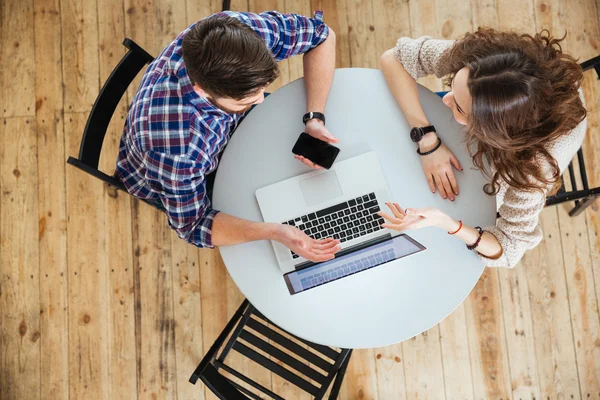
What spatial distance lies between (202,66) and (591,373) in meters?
2.10

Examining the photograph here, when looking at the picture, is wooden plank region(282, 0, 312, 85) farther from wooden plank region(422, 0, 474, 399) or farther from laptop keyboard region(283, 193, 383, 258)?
wooden plank region(422, 0, 474, 399)

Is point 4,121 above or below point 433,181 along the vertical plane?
above

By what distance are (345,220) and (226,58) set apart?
0.58 m

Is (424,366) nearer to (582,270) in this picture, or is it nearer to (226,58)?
(582,270)

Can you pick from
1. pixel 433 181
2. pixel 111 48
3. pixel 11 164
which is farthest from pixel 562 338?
pixel 11 164

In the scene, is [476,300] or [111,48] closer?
[476,300]

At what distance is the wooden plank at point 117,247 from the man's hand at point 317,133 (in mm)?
1141

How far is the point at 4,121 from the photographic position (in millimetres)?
2225

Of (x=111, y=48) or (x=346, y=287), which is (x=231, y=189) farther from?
(x=111, y=48)

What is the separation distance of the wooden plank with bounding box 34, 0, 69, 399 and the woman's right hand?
1.66 metres

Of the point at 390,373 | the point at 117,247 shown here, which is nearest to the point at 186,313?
the point at 117,247

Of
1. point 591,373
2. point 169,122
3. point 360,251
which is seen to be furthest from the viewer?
point 591,373

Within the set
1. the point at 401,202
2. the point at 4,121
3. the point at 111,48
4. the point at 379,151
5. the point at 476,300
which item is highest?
the point at 111,48

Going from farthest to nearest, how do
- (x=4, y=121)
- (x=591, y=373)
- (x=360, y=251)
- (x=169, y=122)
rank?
1. (x=4, y=121)
2. (x=591, y=373)
3. (x=360, y=251)
4. (x=169, y=122)
